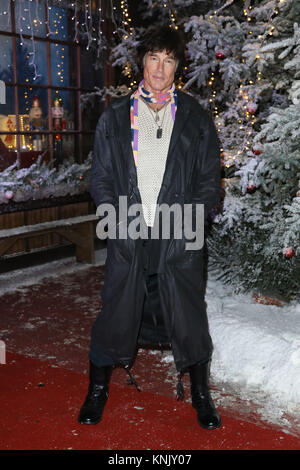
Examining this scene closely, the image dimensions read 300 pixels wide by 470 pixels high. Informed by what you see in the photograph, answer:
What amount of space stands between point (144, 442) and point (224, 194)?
9.66 feet

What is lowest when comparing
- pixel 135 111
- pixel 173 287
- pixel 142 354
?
pixel 142 354

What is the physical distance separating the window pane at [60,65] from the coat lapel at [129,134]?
494 cm

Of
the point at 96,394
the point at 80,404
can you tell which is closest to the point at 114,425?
the point at 96,394

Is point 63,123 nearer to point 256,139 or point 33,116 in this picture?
point 33,116

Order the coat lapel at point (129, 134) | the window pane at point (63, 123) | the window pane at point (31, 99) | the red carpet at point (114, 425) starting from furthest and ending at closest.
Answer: the window pane at point (63, 123) → the window pane at point (31, 99) → the coat lapel at point (129, 134) → the red carpet at point (114, 425)

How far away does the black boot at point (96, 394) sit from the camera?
306 centimetres

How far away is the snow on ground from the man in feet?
1.70

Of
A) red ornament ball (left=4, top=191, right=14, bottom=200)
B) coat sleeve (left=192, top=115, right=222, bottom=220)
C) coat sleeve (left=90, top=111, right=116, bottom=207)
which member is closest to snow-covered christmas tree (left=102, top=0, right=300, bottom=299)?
coat sleeve (left=192, top=115, right=222, bottom=220)

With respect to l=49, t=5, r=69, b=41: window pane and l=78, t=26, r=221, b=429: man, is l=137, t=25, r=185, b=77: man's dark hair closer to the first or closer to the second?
l=78, t=26, r=221, b=429: man

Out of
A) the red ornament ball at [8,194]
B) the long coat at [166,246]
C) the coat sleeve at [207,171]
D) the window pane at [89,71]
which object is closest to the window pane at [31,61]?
the window pane at [89,71]

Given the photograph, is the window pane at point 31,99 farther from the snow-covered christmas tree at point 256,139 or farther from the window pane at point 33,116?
the snow-covered christmas tree at point 256,139
